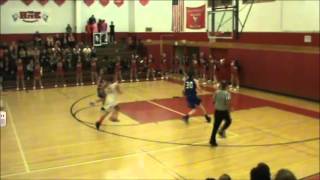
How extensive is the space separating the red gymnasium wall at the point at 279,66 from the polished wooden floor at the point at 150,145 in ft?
5.37

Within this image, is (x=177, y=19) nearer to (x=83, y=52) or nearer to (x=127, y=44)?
(x=127, y=44)

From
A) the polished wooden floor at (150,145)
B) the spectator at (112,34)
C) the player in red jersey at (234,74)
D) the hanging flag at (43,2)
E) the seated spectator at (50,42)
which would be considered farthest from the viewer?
the player in red jersey at (234,74)

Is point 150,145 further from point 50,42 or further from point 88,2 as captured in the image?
point 88,2

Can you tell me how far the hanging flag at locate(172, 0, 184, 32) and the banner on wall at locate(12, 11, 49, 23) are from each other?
3.07 ft

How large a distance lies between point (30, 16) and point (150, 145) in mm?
7084

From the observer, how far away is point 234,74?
60.5 ft

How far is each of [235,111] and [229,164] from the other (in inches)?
213

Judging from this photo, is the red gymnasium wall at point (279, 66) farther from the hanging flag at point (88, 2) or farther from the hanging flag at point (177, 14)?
the hanging flag at point (88, 2)

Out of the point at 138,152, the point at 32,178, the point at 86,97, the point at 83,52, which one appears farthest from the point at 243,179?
the point at 86,97

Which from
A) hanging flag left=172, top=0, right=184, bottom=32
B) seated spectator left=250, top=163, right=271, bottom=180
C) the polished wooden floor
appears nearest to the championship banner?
hanging flag left=172, top=0, right=184, bottom=32

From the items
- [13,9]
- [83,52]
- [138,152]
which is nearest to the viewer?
[83,52]

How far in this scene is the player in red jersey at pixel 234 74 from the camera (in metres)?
18.3

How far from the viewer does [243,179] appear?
701 centimetres

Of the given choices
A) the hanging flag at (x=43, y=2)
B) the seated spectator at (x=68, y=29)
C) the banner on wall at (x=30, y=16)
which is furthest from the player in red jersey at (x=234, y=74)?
the banner on wall at (x=30, y=16)
